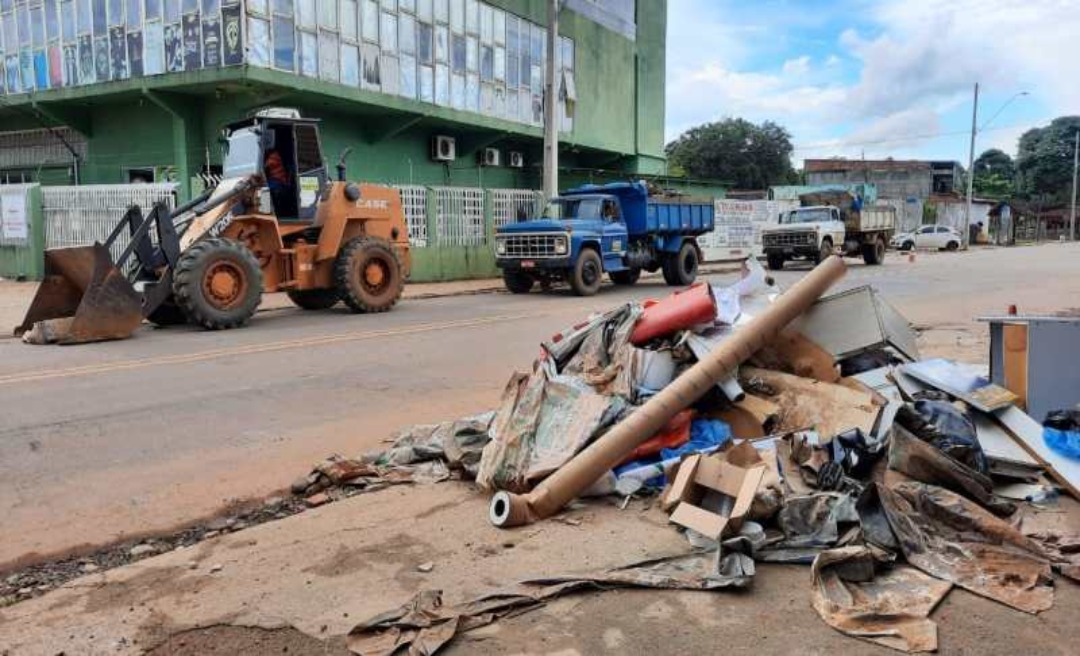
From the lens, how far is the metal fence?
61.7 feet

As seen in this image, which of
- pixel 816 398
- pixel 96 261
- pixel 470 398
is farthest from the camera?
pixel 96 261

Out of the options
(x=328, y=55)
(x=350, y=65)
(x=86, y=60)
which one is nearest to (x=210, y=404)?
(x=328, y=55)

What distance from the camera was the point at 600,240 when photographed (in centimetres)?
1853

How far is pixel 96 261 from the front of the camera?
417 inches

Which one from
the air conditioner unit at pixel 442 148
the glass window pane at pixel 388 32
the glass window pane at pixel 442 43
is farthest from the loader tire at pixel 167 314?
the air conditioner unit at pixel 442 148

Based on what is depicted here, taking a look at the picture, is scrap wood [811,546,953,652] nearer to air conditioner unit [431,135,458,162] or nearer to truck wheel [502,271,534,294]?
truck wheel [502,271,534,294]

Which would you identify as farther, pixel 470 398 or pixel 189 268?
pixel 189 268

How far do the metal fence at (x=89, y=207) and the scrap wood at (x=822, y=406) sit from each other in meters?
16.2

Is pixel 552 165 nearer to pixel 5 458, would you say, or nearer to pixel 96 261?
pixel 96 261

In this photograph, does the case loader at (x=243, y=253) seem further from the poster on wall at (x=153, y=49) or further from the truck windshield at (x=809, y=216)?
the truck windshield at (x=809, y=216)

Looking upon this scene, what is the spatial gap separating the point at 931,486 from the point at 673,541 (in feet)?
5.05

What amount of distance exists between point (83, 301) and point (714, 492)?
29.7 ft

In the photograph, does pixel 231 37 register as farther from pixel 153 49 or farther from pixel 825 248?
pixel 825 248

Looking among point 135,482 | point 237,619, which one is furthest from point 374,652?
point 135,482
